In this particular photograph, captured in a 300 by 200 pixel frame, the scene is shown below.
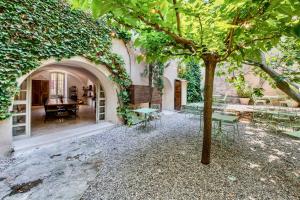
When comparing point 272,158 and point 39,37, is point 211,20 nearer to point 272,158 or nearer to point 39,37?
point 272,158

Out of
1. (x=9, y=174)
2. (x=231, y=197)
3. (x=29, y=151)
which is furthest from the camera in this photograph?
Answer: (x=29, y=151)

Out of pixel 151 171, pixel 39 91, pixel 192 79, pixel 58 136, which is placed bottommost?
pixel 151 171

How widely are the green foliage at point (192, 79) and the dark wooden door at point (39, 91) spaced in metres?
11.4

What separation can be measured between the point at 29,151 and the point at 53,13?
156 inches

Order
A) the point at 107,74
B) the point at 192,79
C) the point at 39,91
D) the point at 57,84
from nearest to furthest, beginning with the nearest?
the point at 107,74 < the point at 192,79 < the point at 39,91 < the point at 57,84

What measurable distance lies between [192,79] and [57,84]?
11840 millimetres

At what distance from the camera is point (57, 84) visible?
48.2ft

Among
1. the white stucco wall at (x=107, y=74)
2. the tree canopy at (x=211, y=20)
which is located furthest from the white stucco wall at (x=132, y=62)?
the tree canopy at (x=211, y=20)

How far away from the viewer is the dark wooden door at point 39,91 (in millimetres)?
13363

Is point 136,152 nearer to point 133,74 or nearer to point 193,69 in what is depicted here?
point 133,74

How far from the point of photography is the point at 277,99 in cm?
1229

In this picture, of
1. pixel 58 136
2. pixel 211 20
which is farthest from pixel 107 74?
pixel 211 20

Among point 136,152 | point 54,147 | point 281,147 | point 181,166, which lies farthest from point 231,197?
point 54,147

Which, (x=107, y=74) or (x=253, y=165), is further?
(x=107, y=74)
